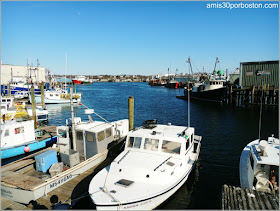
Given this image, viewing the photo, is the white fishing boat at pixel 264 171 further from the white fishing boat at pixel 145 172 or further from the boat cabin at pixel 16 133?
the boat cabin at pixel 16 133

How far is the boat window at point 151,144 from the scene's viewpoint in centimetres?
1228

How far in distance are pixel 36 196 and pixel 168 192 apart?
668 centimetres

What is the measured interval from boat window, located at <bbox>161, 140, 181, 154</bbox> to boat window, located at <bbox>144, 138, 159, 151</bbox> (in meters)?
0.44

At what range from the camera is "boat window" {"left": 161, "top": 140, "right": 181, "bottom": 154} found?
478 inches

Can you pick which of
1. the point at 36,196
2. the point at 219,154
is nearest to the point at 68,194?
the point at 36,196

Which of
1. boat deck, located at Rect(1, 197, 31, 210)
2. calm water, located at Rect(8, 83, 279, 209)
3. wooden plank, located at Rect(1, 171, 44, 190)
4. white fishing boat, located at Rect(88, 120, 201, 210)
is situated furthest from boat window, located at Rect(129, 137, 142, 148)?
boat deck, located at Rect(1, 197, 31, 210)

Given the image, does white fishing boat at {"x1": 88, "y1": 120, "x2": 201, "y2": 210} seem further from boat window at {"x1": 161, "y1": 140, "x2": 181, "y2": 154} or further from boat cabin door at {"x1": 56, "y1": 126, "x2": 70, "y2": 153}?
boat cabin door at {"x1": 56, "y1": 126, "x2": 70, "y2": 153}

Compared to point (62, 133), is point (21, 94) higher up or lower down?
higher up

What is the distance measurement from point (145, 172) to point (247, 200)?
15.2 ft

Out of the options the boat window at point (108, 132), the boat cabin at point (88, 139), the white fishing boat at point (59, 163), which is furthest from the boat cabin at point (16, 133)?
the boat window at point (108, 132)

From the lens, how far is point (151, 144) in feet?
40.7

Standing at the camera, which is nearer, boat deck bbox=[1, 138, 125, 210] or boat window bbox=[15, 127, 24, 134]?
boat deck bbox=[1, 138, 125, 210]

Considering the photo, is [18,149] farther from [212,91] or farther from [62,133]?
[212,91]

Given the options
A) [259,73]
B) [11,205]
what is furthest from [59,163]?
[259,73]
